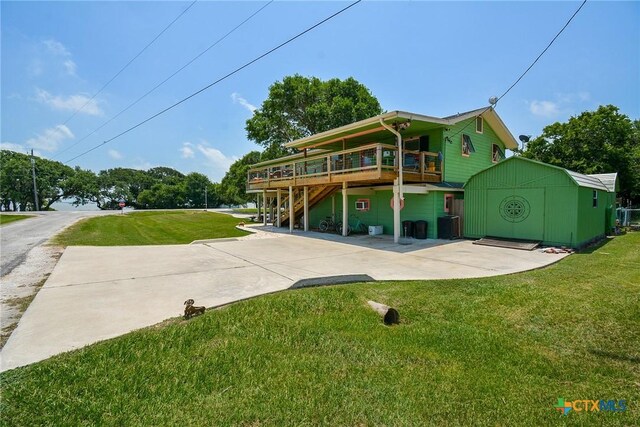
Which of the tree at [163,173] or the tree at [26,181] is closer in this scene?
the tree at [26,181]

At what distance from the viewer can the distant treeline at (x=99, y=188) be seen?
47781mm

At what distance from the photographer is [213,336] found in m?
3.90

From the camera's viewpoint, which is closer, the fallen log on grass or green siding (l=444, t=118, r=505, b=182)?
the fallen log on grass

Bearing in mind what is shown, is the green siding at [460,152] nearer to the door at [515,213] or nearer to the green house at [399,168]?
the green house at [399,168]

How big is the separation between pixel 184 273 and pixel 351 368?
18.0ft

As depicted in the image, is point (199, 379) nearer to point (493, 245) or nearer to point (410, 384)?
point (410, 384)

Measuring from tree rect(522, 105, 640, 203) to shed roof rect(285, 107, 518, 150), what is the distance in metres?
8.04

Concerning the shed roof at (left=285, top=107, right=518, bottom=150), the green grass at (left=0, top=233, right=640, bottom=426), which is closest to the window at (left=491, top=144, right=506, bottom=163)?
the shed roof at (left=285, top=107, right=518, bottom=150)

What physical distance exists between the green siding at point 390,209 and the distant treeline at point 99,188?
86.8 feet

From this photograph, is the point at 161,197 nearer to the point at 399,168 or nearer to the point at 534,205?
the point at 399,168

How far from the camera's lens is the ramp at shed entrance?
10527mm

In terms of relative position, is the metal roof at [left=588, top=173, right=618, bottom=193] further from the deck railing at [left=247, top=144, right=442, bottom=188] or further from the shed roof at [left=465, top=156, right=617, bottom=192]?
the deck railing at [left=247, top=144, right=442, bottom=188]

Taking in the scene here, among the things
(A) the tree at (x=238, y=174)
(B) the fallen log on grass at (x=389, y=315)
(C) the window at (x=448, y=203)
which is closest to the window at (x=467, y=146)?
(C) the window at (x=448, y=203)

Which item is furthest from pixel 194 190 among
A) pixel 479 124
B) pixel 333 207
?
pixel 479 124
